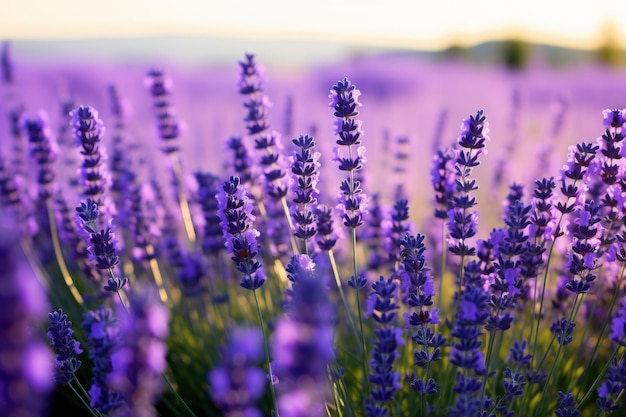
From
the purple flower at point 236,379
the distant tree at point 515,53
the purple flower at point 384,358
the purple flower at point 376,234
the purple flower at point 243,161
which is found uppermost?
the purple flower at point 236,379

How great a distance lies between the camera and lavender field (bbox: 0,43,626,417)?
90 cm

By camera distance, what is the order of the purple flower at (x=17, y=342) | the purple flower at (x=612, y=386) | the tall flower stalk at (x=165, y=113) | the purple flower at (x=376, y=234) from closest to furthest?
the purple flower at (x=17, y=342)
the purple flower at (x=612, y=386)
the purple flower at (x=376, y=234)
the tall flower stalk at (x=165, y=113)

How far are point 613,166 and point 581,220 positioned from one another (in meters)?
0.22

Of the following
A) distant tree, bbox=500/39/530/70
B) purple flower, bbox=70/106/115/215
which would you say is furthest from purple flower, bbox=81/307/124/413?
distant tree, bbox=500/39/530/70

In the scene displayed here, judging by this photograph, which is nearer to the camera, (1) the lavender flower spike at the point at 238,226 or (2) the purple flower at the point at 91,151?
(1) the lavender flower spike at the point at 238,226

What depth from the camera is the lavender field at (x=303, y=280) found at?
0.90 m

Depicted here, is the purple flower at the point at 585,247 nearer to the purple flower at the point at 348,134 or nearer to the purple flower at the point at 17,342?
the purple flower at the point at 348,134

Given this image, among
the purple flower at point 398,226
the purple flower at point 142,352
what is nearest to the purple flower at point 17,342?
the purple flower at point 142,352

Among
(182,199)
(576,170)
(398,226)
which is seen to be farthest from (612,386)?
(182,199)

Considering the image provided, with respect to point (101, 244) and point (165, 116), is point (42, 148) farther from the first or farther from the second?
point (101, 244)

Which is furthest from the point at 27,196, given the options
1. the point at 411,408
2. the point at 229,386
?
the point at 229,386

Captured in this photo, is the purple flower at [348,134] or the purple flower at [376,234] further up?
the purple flower at [348,134]

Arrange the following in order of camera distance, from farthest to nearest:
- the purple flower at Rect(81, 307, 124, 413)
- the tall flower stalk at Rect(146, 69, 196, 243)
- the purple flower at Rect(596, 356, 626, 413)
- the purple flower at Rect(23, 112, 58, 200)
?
1. the tall flower stalk at Rect(146, 69, 196, 243)
2. the purple flower at Rect(23, 112, 58, 200)
3. the purple flower at Rect(596, 356, 626, 413)
4. the purple flower at Rect(81, 307, 124, 413)

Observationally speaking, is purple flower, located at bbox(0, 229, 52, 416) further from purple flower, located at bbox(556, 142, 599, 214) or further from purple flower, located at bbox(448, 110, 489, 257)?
purple flower, located at bbox(556, 142, 599, 214)
